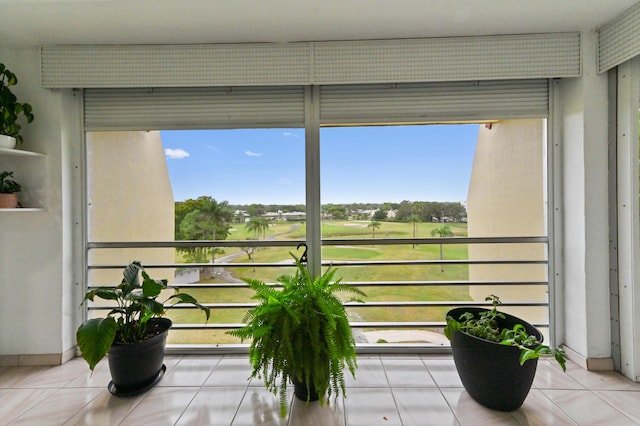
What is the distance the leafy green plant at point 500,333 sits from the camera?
130cm

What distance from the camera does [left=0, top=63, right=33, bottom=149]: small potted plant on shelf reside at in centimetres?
176

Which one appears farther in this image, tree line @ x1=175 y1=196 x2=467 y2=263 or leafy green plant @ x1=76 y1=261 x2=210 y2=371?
tree line @ x1=175 y1=196 x2=467 y2=263

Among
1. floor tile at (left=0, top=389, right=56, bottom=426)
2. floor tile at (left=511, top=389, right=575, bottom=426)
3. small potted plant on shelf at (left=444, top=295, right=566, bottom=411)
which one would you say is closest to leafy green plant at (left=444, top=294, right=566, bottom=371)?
small potted plant on shelf at (left=444, top=295, right=566, bottom=411)

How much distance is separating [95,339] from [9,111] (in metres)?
1.56

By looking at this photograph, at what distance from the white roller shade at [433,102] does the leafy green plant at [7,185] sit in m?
2.10

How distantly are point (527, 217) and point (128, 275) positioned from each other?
275cm

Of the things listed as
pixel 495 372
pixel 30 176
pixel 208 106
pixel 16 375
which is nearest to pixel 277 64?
pixel 208 106

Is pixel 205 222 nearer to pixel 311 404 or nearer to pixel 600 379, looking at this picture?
pixel 311 404

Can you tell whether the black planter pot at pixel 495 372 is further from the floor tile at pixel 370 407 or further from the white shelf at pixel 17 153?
the white shelf at pixel 17 153

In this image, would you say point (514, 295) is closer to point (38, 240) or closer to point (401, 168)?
point (401, 168)

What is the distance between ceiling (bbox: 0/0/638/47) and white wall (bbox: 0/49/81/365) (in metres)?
0.33

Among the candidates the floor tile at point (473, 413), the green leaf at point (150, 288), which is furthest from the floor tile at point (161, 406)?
the floor tile at point (473, 413)

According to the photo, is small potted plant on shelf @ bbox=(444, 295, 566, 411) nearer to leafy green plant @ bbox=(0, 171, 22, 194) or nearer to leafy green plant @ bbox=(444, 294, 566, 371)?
leafy green plant @ bbox=(444, 294, 566, 371)

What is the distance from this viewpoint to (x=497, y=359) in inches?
55.7
